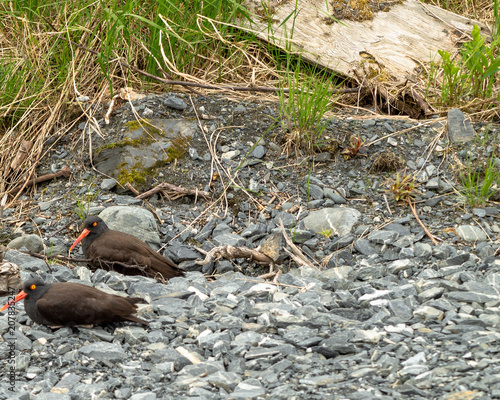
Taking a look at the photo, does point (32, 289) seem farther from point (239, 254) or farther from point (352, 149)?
point (352, 149)

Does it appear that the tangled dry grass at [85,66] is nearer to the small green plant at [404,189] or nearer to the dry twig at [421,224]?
the small green plant at [404,189]

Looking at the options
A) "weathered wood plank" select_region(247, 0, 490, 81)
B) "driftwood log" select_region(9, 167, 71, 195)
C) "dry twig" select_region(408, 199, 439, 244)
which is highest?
"weathered wood plank" select_region(247, 0, 490, 81)

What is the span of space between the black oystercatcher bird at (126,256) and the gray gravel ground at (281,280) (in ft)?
0.68

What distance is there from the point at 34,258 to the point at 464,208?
291cm

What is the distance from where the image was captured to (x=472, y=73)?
4730 mm

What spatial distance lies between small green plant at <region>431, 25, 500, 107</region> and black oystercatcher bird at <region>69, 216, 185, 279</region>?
267 cm

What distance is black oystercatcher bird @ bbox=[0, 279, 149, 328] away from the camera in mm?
2746

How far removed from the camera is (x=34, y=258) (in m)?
3.77

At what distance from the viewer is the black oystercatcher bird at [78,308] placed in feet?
9.01

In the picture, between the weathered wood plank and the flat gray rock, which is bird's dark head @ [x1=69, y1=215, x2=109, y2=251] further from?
the weathered wood plank

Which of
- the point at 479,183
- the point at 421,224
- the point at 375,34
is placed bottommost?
the point at 421,224

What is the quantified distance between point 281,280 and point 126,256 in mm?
1038

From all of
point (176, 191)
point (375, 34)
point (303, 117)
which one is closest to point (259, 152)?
point (303, 117)

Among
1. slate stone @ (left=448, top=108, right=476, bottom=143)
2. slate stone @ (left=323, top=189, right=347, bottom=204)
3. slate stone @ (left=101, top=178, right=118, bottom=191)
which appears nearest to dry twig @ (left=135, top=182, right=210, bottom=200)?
slate stone @ (left=101, top=178, right=118, bottom=191)
